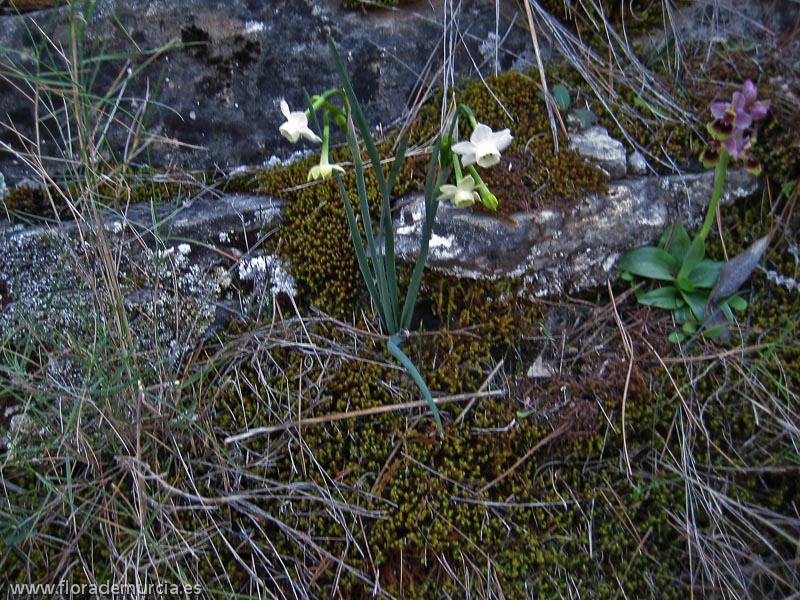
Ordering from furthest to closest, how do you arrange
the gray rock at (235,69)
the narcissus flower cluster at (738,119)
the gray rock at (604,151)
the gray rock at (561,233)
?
the gray rock at (235,69), the gray rock at (604,151), the gray rock at (561,233), the narcissus flower cluster at (738,119)

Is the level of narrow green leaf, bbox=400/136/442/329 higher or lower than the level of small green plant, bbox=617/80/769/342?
higher

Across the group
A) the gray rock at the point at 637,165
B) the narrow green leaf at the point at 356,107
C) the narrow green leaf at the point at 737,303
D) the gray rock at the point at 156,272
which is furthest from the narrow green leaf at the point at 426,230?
the narrow green leaf at the point at 737,303

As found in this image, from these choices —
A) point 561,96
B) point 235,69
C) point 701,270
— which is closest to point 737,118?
point 701,270

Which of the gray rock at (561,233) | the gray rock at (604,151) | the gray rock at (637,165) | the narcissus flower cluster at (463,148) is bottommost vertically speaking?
the gray rock at (561,233)

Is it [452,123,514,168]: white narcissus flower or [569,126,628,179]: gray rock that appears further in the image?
[569,126,628,179]: gray rock

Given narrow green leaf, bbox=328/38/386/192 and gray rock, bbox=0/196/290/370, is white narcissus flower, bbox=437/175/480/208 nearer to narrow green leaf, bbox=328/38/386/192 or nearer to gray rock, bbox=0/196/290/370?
narrow green leaf, bbox=328/38/386/192

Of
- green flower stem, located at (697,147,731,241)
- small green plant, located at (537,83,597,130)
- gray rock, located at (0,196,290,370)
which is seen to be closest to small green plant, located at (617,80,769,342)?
green flower stem, located at (697,147,731,241)

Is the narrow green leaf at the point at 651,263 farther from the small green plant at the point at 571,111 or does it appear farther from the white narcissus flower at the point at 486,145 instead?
the white narcissus flower at the point at 486,145

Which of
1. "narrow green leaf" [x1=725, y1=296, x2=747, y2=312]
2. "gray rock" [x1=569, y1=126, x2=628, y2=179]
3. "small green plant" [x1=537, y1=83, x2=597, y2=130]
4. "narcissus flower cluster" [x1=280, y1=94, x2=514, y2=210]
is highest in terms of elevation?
"narcissus flower cluster" [x1=280, y1=94, x2=514, y2=210]
